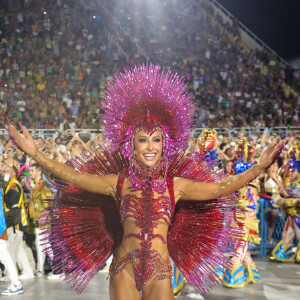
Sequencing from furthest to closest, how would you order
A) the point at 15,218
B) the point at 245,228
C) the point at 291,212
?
1. the point at 291,212
2. the point at 15,218
3. the point at 245,228

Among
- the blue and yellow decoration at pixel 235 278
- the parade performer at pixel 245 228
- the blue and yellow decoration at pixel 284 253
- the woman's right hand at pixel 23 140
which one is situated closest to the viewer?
the woman's right hand at pixel 23 140

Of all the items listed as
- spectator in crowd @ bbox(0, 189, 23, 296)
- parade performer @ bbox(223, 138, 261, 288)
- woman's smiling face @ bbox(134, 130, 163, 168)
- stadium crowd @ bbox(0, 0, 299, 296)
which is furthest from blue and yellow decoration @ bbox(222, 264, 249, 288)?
stadium crowd @ bbox(0, 0, 299, 296)

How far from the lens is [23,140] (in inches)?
118

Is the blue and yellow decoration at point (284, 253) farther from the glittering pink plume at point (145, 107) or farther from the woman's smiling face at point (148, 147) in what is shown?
the woman's smiling face at point (148, 147)

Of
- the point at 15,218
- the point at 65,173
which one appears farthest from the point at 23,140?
the point at 15,218

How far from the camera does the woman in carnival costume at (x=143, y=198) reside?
3.06 m

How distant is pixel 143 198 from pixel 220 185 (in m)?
0.48

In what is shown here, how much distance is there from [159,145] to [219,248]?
0.82 metres

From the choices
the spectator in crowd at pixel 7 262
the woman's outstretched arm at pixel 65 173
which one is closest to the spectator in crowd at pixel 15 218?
the spectator in crowd at pixel 7 262

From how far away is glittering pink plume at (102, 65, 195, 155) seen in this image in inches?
125

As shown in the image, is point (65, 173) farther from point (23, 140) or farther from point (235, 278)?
point (235, 278)

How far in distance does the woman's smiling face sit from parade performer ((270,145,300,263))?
4144 millimetres

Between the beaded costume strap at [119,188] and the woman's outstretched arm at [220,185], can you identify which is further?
the beaded costume strap at [119,188]

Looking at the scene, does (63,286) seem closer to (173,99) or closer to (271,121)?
(173,99)
